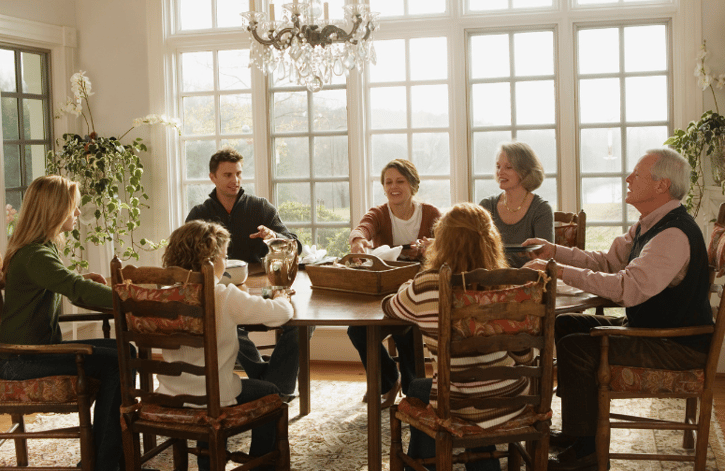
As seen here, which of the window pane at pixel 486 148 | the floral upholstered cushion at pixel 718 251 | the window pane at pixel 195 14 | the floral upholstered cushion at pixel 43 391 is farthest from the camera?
the window pane at pixel 195 14

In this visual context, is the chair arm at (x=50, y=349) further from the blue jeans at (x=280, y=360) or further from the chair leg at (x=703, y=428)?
the chair leg at (x=703, y=428)

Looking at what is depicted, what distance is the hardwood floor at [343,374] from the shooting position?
3820 mm

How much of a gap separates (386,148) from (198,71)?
1443 millimetres

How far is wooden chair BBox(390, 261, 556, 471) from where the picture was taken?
2.12 meters

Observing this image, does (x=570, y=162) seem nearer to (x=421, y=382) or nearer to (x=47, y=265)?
(x=421, y=382)

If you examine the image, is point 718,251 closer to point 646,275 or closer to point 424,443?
point 646,275

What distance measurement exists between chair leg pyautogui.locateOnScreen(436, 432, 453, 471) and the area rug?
35.5 inches

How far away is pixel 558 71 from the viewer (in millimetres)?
4594

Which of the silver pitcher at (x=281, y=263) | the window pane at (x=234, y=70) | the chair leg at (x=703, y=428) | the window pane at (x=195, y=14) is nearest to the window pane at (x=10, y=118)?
the window pane at (x=195, y=14)

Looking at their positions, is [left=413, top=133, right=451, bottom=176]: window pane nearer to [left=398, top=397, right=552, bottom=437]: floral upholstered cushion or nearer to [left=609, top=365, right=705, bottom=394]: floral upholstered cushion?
[left=609, top=365, right=705, bottom=394]: floral upholstered cushion

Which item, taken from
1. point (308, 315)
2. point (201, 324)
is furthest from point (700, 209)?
point (201, 324)

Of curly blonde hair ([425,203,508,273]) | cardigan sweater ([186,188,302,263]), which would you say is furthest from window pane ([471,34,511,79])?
curly blonde hair ([425,203,508,273])

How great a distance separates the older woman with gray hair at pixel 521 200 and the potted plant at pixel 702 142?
1011 mm

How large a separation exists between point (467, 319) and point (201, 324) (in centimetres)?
82
